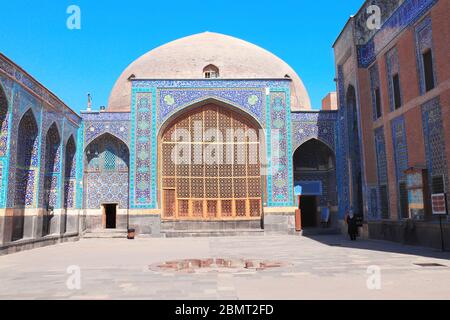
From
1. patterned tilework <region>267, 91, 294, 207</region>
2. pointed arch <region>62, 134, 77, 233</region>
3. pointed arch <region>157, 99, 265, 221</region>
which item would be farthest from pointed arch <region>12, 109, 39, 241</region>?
patterned tilework <region>267, 91, 294, 207</region>

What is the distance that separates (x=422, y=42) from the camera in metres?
11.0

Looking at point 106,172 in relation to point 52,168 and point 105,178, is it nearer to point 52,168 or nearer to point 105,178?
point 105,178

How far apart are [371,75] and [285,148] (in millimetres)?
4404

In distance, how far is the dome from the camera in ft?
72.3

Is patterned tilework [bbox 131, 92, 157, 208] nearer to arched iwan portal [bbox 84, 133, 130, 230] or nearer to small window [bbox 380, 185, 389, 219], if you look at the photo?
arched iwan portal [bbox 84, 133, 130, 230]

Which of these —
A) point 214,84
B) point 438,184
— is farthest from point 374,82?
point 214,84

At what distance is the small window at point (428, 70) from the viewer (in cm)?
1071

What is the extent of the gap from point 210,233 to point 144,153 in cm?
396

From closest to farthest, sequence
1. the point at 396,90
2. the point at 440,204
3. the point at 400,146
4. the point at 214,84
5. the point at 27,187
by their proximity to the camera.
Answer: the point at 440,204, the point at 400,146, the point at 396,90, the point at 27,187, the point at 214,84

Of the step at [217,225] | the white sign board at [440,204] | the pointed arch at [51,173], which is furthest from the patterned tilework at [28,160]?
the white sign board at [440,204]

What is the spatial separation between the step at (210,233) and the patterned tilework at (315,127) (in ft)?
13.0

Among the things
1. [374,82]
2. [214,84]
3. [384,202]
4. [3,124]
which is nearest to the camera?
[3,124]

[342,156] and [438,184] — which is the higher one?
[342,156]

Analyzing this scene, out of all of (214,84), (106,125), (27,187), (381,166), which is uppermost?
(214,84)
